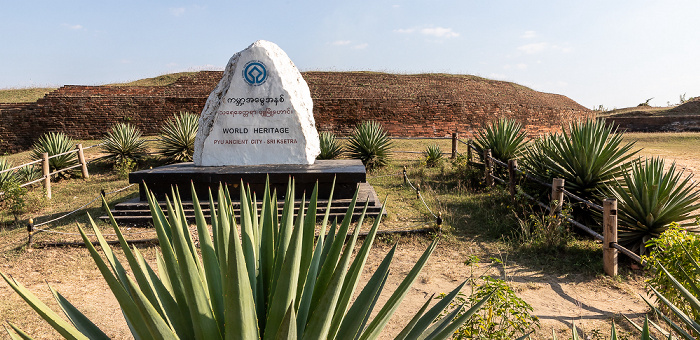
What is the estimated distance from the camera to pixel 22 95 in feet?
84.6

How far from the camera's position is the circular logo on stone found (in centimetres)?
725

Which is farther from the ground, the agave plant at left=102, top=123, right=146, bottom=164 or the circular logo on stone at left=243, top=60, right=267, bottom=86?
the circular logo on stone at left=243, top=60, right=267, bottom=86

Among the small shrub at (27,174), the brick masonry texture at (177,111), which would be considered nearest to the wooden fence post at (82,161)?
the small shrub at (27,174)

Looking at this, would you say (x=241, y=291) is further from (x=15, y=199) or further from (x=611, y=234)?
(x=15, y=199)

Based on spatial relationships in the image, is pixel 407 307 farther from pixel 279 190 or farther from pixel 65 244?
pixel 65 244

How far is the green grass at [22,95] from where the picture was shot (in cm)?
2480

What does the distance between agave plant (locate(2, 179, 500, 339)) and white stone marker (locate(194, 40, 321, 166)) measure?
5674mm

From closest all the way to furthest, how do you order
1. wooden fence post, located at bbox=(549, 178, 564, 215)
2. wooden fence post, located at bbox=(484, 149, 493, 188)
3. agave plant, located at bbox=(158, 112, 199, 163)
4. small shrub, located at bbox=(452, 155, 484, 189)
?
wooden fence post, located at bbox=(549, 178, 564, 215), wooden fence post, located at bbox=(484, 149, 493, 188), small shrub, located at bbox=(452, 155, 484, 189), agave plant, located at bbox=(158, 112, 199, 163)

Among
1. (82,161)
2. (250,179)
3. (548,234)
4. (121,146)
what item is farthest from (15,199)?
(548,234)

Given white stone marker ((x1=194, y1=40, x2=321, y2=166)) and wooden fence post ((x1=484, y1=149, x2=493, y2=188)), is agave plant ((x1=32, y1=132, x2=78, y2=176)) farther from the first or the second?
wooden fence post ((x1=484, y1=149, x2=493, y2=188))

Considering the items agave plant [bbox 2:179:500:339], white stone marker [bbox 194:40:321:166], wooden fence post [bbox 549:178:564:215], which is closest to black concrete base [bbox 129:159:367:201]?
white stone marker [bbox 194:40:321:166]

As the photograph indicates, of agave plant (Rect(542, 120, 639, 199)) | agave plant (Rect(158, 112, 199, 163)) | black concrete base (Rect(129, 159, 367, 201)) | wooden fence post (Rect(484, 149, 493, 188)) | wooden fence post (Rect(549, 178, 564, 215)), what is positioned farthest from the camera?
agave plant (Rect(158, 112, 199, 163))

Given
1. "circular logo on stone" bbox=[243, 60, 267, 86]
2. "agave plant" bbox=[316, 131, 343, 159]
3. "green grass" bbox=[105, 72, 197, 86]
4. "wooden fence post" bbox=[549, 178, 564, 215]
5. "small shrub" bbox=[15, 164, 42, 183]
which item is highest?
"green grass" bbox=[105, 72, 197, 86]

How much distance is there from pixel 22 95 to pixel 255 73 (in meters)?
25.1
